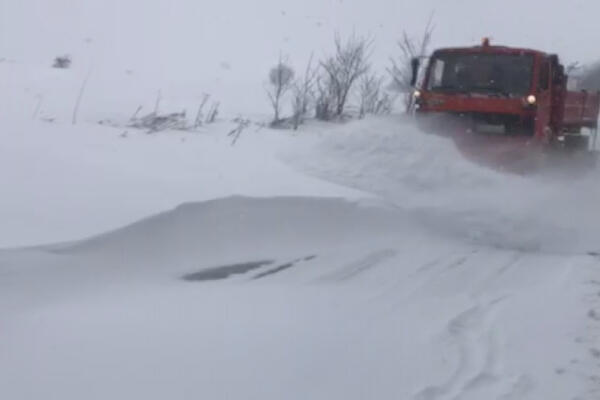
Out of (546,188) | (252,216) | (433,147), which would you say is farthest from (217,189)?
(546,188)

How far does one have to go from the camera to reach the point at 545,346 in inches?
274

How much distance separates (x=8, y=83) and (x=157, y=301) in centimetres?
1849

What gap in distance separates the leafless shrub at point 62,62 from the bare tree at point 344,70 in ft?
38.6

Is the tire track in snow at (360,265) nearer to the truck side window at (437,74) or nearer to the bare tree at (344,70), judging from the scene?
the truck side window at (437,74)

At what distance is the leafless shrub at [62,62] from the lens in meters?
33.8

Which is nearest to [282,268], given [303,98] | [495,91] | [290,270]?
[290,270]

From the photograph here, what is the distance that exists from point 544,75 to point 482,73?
2.95 feet

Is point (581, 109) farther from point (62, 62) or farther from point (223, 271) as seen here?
point (62, 62)

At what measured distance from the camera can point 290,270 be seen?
339 inches

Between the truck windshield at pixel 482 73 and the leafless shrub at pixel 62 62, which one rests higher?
the truck windshield at pixel 482 73

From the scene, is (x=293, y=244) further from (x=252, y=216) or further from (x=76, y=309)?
(x=76, y=309)

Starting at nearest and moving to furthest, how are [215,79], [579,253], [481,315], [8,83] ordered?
1. [481,315]
2. [579,253]
3. [8,83]
4. [215,79]

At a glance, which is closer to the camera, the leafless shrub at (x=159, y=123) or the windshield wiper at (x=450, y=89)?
the windshield wiper at (x=450, y=89)

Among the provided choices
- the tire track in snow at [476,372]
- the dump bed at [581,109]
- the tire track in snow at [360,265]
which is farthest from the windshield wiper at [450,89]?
the tire track in snow at [476,372]
